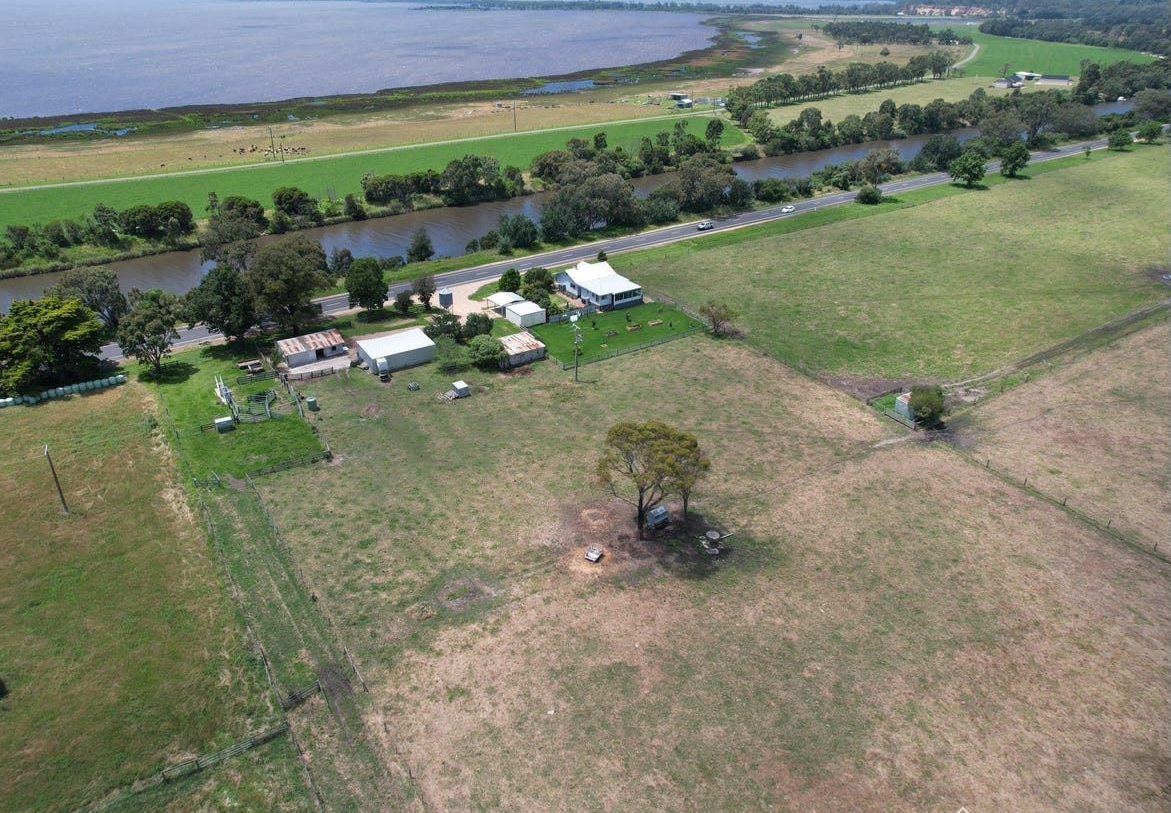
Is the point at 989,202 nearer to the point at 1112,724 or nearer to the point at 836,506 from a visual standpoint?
the point at 836,506

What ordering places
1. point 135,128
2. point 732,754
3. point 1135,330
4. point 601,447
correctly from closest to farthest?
point 732,754 → point 601,447 → point 1135,330 → point 135,128

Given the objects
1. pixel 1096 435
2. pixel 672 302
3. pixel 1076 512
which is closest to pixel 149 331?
pixel 672 302

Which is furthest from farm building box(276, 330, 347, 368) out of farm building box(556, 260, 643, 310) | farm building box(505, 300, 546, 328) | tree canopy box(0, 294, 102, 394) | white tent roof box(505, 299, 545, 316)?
farm building box(556, 260, 643, 310)

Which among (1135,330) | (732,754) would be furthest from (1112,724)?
(1135,330)

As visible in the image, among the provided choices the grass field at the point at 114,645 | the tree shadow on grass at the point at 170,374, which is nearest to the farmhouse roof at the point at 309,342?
the tree shadow on grass at the point at 170,374

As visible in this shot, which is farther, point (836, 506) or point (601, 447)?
point (601, 447)

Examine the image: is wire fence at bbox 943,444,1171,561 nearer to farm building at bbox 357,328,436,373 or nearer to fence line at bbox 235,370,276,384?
farm building at bbox 357,328,436,373

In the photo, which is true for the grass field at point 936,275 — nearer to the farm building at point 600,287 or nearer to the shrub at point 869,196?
the shrub at point 869,196

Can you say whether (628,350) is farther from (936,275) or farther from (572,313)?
(936,275)
